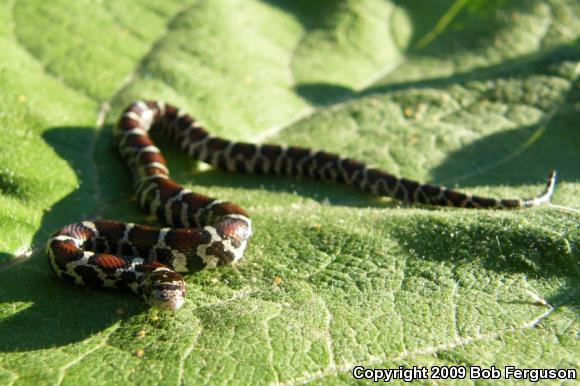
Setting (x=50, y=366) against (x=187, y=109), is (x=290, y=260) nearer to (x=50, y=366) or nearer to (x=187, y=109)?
(x=50, y=366)

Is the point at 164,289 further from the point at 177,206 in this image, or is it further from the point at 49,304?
the point at 177,206

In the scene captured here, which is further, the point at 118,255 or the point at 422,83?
the point at 422,83

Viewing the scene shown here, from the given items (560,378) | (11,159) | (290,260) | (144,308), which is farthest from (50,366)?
(560,378)

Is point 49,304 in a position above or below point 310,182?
above

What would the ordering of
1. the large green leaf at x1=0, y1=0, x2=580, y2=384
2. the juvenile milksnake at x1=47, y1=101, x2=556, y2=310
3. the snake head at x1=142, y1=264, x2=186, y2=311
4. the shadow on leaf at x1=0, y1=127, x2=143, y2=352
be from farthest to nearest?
the juvenile milksnake at x1=47, y1=101, x2=556, y2=310, the snake head at x1=142, y1=264, x2=186, y2=311, the shadow on leaf at x1=0, y1=127, x2=143, y2=352, the large green leaf at x1=0, y1=0, x2=580, y2=384

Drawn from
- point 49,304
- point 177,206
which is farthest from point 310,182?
point 49,304

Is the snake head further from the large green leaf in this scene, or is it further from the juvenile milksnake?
the large green leaf

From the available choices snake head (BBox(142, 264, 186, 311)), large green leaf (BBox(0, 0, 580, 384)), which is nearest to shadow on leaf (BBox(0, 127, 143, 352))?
large green leaf (BBox(0, 0, 580, 384))
